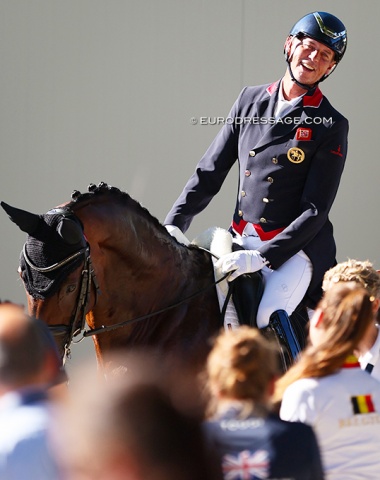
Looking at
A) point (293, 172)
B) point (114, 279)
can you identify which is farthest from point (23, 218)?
point (293, 172)

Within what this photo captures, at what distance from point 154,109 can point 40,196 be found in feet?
3.59

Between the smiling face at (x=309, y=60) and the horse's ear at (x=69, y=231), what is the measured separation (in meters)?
1.26

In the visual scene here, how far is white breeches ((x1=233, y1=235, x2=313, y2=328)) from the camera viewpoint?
376cm

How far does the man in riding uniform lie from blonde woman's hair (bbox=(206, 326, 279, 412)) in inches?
64.9

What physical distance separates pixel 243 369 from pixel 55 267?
143 cm

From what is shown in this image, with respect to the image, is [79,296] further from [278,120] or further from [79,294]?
[278,120]

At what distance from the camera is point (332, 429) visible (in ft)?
7.52

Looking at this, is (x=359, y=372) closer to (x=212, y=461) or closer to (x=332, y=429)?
(x=332, y=429)

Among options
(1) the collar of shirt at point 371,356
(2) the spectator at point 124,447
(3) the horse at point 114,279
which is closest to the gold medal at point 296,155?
(3) the horse at point 114,279

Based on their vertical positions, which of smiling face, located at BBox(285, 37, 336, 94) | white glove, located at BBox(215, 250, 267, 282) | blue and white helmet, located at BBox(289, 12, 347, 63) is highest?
blue and white helmet, located at BBox(289, 12, 347, 63)

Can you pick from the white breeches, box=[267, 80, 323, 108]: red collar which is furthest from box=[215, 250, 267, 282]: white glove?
box=[267, 80, 323, 108]: red collar

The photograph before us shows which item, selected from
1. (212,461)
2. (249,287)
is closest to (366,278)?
(249,287)

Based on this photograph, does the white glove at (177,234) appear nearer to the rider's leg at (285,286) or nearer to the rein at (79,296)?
the rider's leg at (285,286)

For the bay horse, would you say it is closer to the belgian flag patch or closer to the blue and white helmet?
the blue and white helmet
